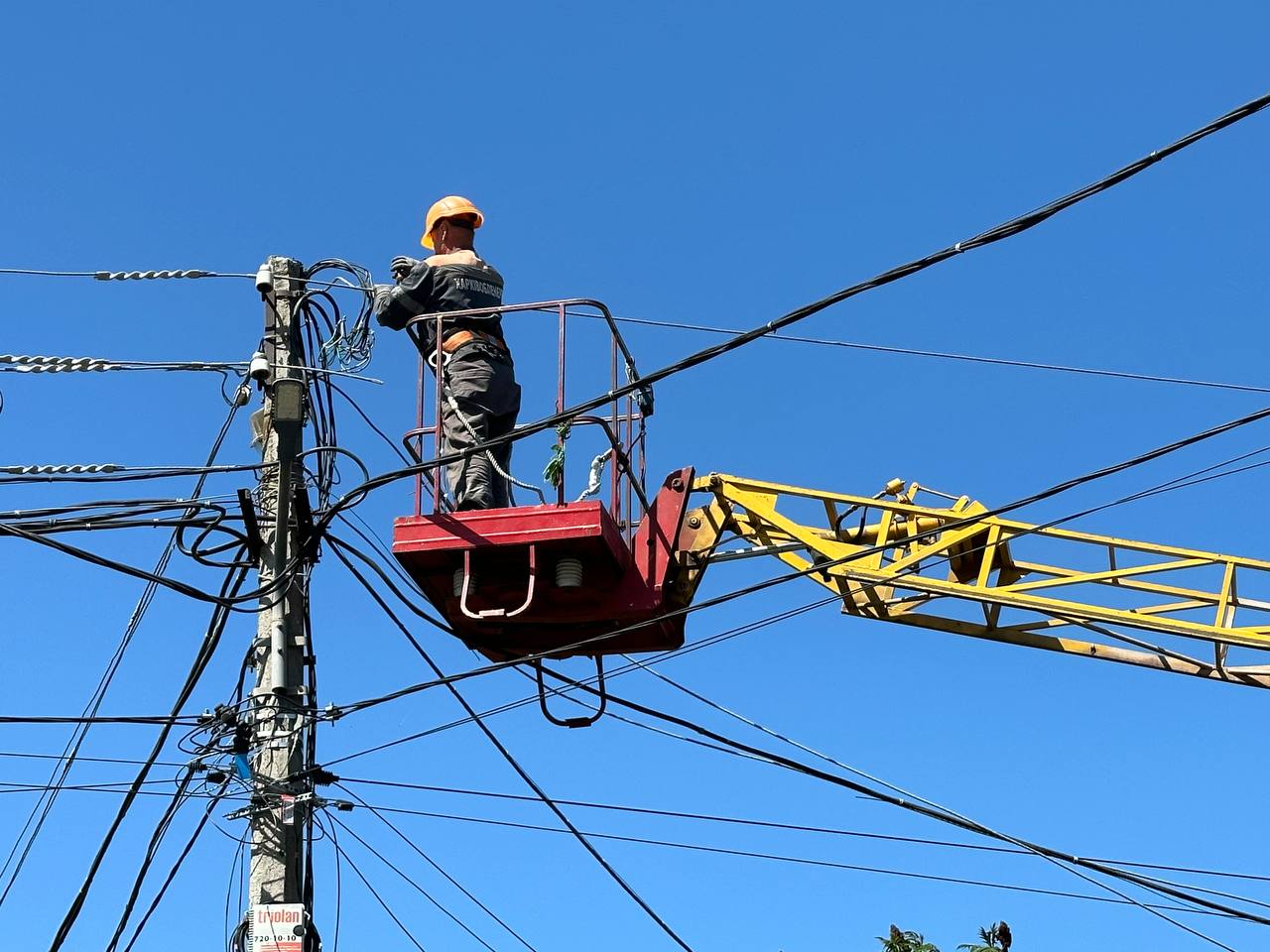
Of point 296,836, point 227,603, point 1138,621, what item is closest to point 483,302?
point 227,603

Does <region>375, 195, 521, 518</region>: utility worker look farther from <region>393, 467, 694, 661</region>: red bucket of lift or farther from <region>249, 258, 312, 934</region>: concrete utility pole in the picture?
<region>249, 258, 312, 934</region>: concrete utility pole

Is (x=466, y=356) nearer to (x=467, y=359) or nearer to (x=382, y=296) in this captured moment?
(x=467, y=359)

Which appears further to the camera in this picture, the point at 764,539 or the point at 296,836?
the point at 764,539

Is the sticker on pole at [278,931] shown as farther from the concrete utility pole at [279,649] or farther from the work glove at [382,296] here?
the work glove at [382,296]

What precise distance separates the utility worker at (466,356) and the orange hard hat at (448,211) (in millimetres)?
Result: 299

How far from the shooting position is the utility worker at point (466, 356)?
40.8ft

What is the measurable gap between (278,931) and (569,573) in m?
2.75

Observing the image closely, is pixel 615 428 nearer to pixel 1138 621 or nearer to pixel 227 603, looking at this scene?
pixel 227 603

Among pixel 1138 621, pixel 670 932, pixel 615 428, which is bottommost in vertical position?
pixel 670 932

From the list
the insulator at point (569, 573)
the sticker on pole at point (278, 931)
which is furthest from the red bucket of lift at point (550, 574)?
the sticker on pole at point (278, 931)

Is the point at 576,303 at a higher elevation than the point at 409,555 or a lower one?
higher

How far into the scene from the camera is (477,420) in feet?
41.1

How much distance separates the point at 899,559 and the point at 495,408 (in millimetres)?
2920

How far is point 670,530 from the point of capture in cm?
1285
